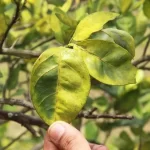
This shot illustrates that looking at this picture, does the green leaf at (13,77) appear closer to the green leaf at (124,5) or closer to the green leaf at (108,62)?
the green leaf at (124,5)

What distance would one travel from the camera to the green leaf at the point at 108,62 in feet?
2.01

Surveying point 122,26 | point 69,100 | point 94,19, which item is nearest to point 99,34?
point 94,19

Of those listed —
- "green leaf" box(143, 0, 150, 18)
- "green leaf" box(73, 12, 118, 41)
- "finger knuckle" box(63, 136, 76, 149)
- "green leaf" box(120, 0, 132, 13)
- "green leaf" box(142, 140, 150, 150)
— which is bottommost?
"green leaf" box(142, 140, 150, 150)

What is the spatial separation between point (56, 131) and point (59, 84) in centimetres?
6

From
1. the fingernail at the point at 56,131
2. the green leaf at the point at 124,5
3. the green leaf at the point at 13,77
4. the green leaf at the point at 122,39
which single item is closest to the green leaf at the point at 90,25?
the green leaf at the point at 122,39

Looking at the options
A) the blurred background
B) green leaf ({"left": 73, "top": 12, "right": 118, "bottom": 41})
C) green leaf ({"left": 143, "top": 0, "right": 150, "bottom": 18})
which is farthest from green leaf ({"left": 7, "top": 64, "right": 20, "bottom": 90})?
green leaf ({"left": 73, "top": 12, "right": 118, "bottom": 41})

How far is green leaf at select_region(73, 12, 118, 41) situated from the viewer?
648mm

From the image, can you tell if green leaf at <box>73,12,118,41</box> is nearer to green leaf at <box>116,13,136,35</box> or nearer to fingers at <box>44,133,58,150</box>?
fingers at <box>44,133,58,150</box>

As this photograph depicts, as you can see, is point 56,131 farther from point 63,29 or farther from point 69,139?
point 63,29

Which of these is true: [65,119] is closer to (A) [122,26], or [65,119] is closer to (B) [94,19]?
(B) [94,19]

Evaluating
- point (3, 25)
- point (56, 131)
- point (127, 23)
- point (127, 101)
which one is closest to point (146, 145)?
point (127, 101)

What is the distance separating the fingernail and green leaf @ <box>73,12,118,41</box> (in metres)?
0.12

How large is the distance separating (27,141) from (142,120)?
42 cm

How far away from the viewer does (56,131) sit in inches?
23.6
